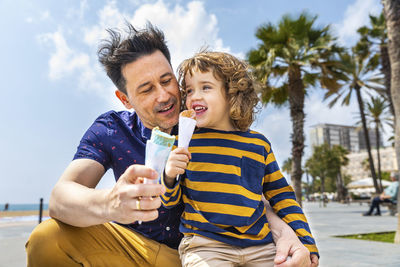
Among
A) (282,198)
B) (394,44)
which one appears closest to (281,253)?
(282,198)

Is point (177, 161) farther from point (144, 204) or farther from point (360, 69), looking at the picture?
point (360, 69)

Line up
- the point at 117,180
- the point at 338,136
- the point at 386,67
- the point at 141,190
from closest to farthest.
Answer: the point at 141,190, the point at 117,180, the point at 386,67, the point at 338,136

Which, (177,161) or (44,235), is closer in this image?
(177,161)

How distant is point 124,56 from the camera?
→ 213cm

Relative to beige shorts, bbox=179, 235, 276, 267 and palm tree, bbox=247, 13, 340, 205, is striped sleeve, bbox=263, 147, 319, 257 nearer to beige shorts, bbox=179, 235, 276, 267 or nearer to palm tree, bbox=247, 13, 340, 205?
beige shorts, bbox=179, 235, 276, 267

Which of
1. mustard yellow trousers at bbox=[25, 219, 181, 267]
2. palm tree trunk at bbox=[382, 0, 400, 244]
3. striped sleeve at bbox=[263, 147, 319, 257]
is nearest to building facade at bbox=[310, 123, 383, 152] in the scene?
palm tree trunk at bbox=[382, 0, 400, 244]

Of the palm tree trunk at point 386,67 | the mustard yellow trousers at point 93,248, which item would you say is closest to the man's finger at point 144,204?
the mustard yellow trousers at point 93,248

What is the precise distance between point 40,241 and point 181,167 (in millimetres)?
827

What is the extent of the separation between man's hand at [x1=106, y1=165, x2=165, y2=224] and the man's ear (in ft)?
4.01

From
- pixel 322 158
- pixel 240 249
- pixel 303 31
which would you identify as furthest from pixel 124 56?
pixel 322 158

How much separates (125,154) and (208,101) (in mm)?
589

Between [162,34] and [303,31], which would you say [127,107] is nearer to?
[162,34]

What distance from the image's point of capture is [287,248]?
5.48ft

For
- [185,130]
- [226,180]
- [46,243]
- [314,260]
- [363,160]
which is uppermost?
[363,160]
